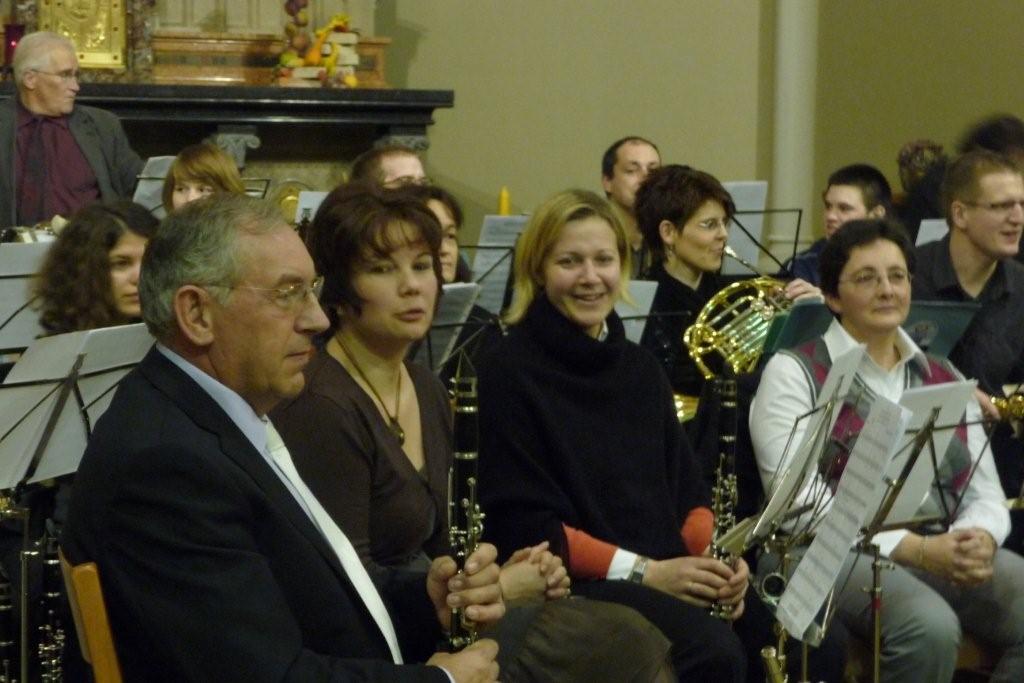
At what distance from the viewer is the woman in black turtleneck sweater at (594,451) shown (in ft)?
10.8

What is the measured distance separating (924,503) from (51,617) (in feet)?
6.46

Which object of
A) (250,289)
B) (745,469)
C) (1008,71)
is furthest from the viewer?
(1008,71)

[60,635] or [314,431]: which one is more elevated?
[314,431]

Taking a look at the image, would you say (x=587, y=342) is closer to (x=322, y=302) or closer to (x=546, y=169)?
(x=322, y=302)

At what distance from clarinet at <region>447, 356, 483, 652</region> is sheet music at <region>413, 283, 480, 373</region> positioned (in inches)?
61.2

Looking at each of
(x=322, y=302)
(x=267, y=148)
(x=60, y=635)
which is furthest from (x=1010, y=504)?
(x=267, y=148)

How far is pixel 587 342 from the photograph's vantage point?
3.44 m

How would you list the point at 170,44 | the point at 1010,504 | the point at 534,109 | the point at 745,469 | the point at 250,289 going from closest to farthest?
the point at 250,289, the point at 745,469, the point at 1010,504, the point at 170,44, the point at 534,109

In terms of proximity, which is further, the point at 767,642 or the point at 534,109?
the point at 534,109

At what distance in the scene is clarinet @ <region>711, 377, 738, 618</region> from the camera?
3.30m

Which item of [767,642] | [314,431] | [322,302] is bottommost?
[767,642]

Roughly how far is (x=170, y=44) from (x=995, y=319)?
4.58 m

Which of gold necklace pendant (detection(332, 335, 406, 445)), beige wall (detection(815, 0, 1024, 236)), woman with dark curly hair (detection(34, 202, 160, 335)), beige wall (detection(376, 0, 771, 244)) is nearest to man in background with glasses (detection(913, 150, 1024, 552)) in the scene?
gold necklace pendant (detection(332, 335, 406, 445))

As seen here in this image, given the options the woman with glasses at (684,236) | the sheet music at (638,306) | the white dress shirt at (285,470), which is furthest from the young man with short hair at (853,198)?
the white dress shirt at (285,470)
